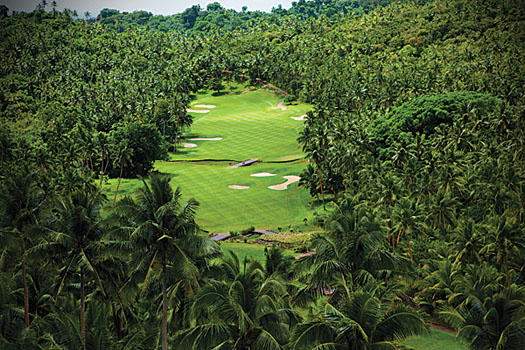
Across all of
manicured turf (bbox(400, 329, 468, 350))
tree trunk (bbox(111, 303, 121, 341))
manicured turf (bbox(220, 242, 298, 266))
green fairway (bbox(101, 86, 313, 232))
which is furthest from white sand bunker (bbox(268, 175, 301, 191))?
tree trunk (bbox(111, 303, 121, 341))

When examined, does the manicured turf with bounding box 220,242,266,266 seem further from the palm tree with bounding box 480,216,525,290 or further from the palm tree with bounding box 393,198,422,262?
the palm tree with bounding box 480,216,525,290

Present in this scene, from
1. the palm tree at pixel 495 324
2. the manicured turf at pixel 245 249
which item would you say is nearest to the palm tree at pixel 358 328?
the palm tree at pixel 495 324

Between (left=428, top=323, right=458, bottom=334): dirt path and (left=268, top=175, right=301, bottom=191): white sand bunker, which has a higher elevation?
(left=428, top=323, right=458, bottom=334): dirt path

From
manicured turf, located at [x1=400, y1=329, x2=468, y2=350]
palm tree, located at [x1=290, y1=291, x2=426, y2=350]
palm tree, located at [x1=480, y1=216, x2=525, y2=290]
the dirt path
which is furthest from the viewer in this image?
palm tree, located at [x1=480, y1=216, x2=525, y2=290]

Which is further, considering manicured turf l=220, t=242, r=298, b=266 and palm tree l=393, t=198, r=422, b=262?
manicured turf l=220, t=242, r=298, b=266

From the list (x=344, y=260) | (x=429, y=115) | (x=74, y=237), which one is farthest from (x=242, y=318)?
(x=429, y=115)

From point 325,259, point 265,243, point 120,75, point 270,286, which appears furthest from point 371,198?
point 120,75

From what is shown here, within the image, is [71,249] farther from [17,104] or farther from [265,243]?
[17,104]

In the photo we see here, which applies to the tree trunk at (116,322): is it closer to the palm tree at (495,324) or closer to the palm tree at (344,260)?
the palm tree at (344,260)
